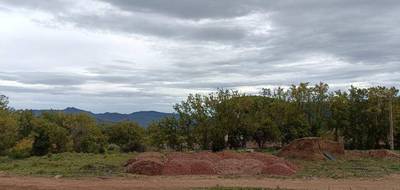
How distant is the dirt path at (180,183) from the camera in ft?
69.6

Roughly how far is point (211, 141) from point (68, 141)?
1628cm

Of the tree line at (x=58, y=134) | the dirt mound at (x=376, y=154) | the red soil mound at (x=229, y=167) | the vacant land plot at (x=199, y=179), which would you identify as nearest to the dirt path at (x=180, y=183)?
the vacant land plot at (x=199, y=179)

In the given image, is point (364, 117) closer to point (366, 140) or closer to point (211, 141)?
point (366, 140)

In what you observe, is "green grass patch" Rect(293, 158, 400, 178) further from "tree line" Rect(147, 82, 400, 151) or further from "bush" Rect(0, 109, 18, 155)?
"bush" Rect(0, 109, 18, 155)

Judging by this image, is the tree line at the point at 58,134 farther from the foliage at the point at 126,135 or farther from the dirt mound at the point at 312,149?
the dirt mound at the point at 312,149

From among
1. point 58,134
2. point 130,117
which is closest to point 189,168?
point 58,134

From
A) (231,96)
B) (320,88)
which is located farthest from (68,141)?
(320,88)

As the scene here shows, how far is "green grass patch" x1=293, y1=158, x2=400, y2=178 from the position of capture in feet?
87.7

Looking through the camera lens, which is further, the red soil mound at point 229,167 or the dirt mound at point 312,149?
the dirt mound at point 312,149

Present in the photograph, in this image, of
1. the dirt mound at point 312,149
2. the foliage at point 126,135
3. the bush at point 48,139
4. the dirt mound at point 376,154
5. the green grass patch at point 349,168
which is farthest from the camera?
the foliage at point 126,135

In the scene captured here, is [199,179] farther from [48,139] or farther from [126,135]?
[126,135]

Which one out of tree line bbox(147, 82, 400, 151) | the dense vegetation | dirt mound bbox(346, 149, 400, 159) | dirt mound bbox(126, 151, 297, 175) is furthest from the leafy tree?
dirt mound bbox(346, 149, 400, 159)

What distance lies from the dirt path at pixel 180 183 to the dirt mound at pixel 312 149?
11239mm

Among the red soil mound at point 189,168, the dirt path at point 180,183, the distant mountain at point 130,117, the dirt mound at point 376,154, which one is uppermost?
the distant mountain at point 130,117
